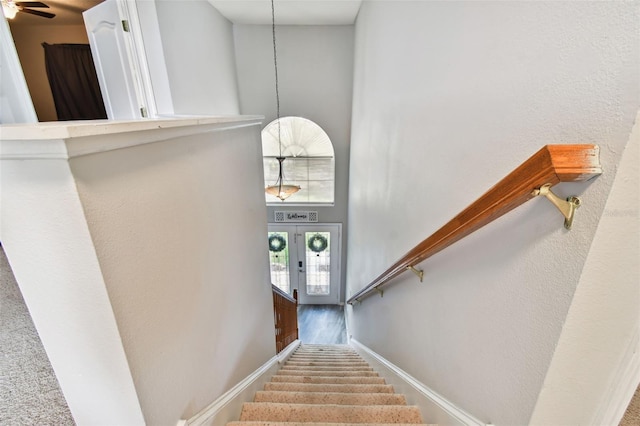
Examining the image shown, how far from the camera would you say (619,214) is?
0.53 m

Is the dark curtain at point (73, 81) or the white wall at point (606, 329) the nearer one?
the white wall at point (606, 329)

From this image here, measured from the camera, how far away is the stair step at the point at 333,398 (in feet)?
5.82

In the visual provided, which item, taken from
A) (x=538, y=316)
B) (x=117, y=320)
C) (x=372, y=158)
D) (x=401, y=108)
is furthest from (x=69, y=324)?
(x=372, y=158)

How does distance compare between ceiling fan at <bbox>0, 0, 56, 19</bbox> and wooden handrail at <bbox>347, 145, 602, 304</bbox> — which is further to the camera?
ceiling fan at <bbox>0, 0, 56, 19</bbox>

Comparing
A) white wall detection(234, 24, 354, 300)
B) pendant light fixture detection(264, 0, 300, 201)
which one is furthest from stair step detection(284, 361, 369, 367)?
white wall detection(234, 24, 354, 300)

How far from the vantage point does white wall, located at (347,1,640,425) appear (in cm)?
55

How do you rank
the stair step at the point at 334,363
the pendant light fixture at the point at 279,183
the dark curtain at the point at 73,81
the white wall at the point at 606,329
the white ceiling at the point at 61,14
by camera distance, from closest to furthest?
the white wall at the point at 606,329 < the stair step at the point at 334,363 < the white ceiling at the point at 61,14 < the pendant light fixture at the point at 279,183 < the dark curtain at the point at 73,81

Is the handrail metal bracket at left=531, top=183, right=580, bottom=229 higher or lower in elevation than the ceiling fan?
lower

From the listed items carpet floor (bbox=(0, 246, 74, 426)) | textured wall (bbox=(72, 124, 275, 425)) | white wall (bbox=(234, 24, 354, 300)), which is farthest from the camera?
white wall (bbox=(234, 24, 354, 300))

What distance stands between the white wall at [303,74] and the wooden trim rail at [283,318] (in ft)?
8.73

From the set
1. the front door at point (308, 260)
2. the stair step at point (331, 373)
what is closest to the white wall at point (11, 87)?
the stair step at point (331, 373)

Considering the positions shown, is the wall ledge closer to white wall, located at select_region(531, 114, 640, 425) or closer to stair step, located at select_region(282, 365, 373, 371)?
white wall, located at select_region(531, 114, 640, 425)

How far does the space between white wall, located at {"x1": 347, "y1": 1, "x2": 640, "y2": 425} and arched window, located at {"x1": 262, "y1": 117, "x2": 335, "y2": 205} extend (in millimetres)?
3157

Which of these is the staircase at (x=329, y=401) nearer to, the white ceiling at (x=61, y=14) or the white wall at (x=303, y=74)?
the white wall at (x=303, y=74)
